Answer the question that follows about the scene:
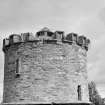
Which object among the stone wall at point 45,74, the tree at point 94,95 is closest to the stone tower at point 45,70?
the stone wall at point 45,74

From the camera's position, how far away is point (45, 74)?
32.4 feet

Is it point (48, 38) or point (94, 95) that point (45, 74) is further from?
point (94, 95)

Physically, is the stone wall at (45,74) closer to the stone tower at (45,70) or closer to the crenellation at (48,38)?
the stone tower at (45,70)

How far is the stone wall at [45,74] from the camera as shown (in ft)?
32.1

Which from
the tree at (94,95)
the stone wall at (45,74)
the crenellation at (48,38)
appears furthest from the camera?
A: the tree at (94,95)

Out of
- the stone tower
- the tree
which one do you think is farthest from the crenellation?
the tree

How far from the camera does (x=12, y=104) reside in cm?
982

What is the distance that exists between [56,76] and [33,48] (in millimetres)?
1402

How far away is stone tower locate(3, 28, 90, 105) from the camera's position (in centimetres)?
979

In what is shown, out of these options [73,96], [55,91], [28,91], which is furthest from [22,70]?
[73,96]

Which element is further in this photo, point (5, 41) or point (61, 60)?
point (5, 41)

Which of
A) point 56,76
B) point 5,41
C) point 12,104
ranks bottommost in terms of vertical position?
point 12,104

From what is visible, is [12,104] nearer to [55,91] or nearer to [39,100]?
[39,100]

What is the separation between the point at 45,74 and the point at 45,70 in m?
0.15
